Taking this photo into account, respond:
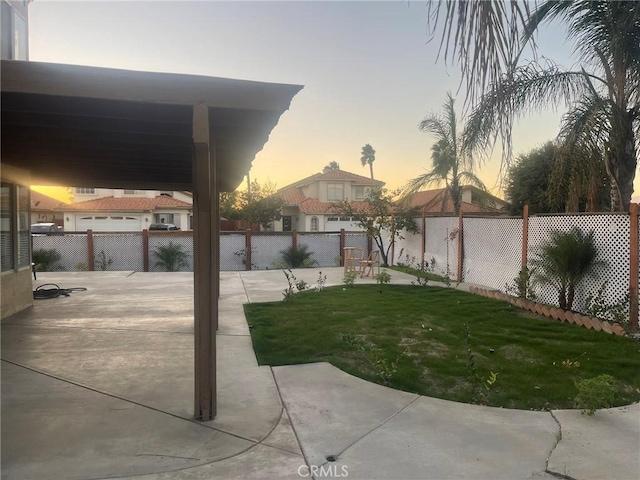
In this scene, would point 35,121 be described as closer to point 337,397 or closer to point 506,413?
point 337,397

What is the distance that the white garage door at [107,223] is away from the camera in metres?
32.6

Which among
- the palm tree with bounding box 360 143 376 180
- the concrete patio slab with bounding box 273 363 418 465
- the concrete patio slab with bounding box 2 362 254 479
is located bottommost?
the concrete patio slab with bounding box 273 363 418 465

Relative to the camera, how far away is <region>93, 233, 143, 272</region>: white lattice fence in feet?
53.5

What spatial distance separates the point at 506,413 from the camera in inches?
155

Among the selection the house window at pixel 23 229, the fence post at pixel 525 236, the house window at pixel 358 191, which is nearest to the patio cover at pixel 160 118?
the house window at pixel 23 229

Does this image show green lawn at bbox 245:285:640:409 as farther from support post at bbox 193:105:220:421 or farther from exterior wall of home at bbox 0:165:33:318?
exterior wall of home at bbox 0:165:33:318

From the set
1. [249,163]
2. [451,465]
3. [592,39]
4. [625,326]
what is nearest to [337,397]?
[451,465]

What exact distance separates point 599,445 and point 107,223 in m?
34.3

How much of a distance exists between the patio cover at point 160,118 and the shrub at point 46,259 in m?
11.6

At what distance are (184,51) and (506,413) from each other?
16.6 ft

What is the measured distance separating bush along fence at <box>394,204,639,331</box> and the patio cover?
5.61m

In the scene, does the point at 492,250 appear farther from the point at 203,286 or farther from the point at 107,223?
the point at 107,223

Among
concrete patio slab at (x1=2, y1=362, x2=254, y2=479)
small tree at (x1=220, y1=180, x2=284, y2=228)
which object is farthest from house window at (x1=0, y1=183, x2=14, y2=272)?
small tree at (x1=220, y1=180, x2=284, y2=228)

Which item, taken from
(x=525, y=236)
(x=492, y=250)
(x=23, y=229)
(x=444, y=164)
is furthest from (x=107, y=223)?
(x=525, y=236)
